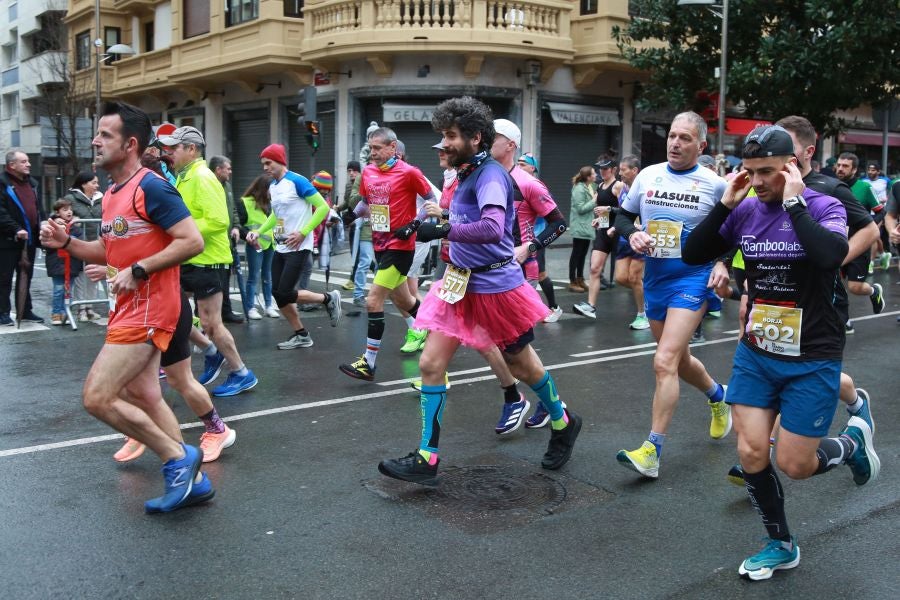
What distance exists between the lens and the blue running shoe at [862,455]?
4.28 m

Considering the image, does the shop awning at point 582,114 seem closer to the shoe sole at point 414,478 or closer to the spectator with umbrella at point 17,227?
the spectator with umbrella at point 17,227

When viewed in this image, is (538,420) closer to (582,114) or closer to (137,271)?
(137,271)

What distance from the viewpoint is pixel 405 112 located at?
21609 millimetres

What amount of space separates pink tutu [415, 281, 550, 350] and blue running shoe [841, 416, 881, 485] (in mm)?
1697

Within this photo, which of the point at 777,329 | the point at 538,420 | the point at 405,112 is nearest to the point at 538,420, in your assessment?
the point at 538,420

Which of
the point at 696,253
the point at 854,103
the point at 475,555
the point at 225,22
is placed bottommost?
the point at 475,555

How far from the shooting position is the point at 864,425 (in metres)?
4.35

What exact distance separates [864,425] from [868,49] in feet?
52.6

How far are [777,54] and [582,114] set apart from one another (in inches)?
218

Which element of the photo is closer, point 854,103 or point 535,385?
point 535,385

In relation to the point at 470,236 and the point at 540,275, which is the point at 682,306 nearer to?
the point at 470,236

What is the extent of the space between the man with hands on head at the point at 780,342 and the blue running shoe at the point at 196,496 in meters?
2.51

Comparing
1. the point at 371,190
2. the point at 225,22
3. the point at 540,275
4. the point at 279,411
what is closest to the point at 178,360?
the point at 279,411

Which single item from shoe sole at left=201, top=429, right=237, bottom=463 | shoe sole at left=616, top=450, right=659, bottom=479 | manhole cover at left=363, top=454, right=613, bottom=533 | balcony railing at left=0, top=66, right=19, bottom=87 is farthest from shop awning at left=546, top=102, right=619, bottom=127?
balcony railing at left=0, top=66, right=19, bottom=87
